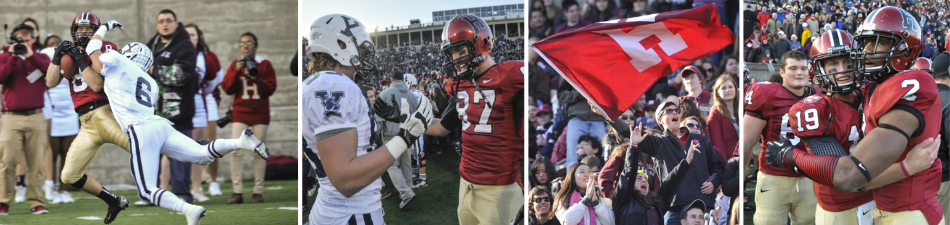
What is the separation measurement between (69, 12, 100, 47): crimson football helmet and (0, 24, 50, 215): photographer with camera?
1.62 m

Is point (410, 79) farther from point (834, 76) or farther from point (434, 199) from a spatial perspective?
point (834, 76)

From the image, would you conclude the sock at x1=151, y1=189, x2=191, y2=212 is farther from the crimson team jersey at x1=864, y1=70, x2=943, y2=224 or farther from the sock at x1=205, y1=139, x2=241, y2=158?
the crimson team jersey at x1=864, y1=70, x2=943, y2=224

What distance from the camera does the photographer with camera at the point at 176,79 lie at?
6098 millimetres

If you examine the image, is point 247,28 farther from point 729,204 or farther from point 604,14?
point 729,204

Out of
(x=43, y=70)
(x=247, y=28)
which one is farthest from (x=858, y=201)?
(x=247, y=28)

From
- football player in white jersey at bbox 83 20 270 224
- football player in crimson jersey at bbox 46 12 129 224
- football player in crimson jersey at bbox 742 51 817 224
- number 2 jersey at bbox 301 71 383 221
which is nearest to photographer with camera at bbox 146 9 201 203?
football player in crimson jersey at bbox 46 12 129 224

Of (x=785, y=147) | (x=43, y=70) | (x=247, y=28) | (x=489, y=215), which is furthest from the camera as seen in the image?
(x=247, y=28)

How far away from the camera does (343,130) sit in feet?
10.6

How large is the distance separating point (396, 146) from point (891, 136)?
208cm

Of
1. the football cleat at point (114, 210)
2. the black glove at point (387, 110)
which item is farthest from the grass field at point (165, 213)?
the black glove at point (387, 110)

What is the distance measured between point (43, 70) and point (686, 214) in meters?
5.45

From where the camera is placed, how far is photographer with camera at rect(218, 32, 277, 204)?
22.1 ft

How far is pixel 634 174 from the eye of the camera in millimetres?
4734

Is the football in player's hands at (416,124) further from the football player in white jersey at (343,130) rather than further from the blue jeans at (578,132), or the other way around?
the blue jeans at (578,132)
